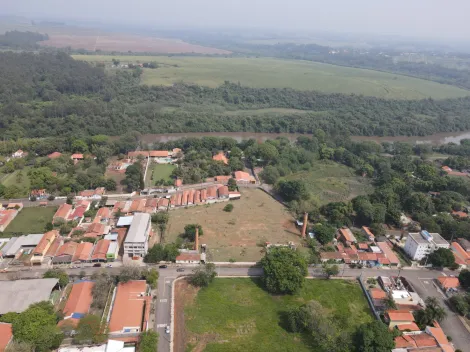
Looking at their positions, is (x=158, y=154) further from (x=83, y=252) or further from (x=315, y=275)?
(x=315, y=275)

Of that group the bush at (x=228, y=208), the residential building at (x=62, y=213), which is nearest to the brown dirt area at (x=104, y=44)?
the residential building at (x=62, y=213)

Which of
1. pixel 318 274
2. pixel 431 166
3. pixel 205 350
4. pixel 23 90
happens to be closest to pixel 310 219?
pixel 318 274

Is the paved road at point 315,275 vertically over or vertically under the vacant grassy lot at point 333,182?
over

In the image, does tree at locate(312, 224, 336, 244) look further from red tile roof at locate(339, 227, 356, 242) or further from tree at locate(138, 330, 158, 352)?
tree at locate(138, 330, 158, 352)

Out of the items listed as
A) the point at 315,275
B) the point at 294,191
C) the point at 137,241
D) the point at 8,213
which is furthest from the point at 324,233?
the point at 8,213

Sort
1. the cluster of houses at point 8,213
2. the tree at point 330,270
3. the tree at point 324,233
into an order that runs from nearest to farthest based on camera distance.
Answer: the tree at point 330,270
the tree at point 324,233
the cluster of houses at point 8,213

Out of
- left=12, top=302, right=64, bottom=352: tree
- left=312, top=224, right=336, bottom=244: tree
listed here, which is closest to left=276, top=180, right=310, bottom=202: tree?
left=312, top=224, right=336, bottom=244: tree

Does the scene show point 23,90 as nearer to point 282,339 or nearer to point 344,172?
point 344,172

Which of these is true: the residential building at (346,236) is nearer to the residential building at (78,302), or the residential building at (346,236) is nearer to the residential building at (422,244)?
the residential building at (422,244)
